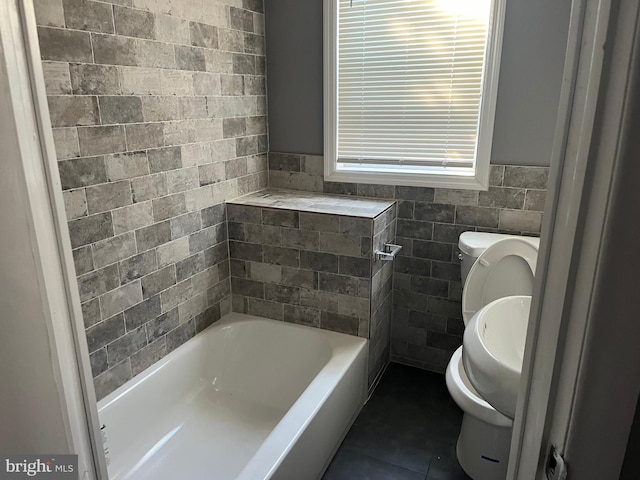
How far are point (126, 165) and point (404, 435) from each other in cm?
173

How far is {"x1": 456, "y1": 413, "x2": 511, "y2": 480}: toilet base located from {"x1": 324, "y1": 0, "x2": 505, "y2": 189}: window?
1.12 m

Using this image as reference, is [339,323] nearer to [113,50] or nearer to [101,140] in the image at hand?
[101,140]

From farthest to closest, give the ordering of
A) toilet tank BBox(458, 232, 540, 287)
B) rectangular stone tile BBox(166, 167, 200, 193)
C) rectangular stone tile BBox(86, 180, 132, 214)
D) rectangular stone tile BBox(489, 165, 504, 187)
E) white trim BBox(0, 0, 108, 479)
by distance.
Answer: rectangular stone tile BBox(489, 165, 504, 187) < toilet tank BBox(458, 232, 540, 287) < rectangular stone tile BBox(166, 167, 200, 193) < rectangular stone tile BBox(86, 180, 132, 214) < white trim BBox(0, 0, 108, 479)

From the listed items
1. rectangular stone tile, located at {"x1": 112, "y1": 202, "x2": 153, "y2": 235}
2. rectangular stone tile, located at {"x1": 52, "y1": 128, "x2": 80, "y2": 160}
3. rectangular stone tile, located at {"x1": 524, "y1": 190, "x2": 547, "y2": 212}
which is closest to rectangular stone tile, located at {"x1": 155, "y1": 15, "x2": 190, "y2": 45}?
rectangular stone tile, located at {"x1": 52, "y1": 128, "x2": 80, "y2": 160}

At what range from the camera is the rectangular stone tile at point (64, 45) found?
59.2 inches

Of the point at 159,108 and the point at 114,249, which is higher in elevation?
the point at 159,108

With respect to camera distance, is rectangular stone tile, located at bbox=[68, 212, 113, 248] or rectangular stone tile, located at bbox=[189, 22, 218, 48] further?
rectangular stone tile, located at bbox=[189, 22, 218, 48]

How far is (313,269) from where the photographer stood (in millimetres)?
2369

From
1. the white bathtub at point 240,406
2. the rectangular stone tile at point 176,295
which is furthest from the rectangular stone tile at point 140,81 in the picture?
the white bathtub at point 240,406

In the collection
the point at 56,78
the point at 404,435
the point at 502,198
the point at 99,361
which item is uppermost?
the point at 56,78

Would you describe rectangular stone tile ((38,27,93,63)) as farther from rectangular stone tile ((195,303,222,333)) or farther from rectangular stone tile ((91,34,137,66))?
rectangular stone tile ((195,303,222,333))

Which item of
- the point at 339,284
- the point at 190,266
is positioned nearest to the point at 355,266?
the point at 339,284

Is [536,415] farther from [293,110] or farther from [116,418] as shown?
[293,110]

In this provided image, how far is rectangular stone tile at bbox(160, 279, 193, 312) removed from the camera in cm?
214
